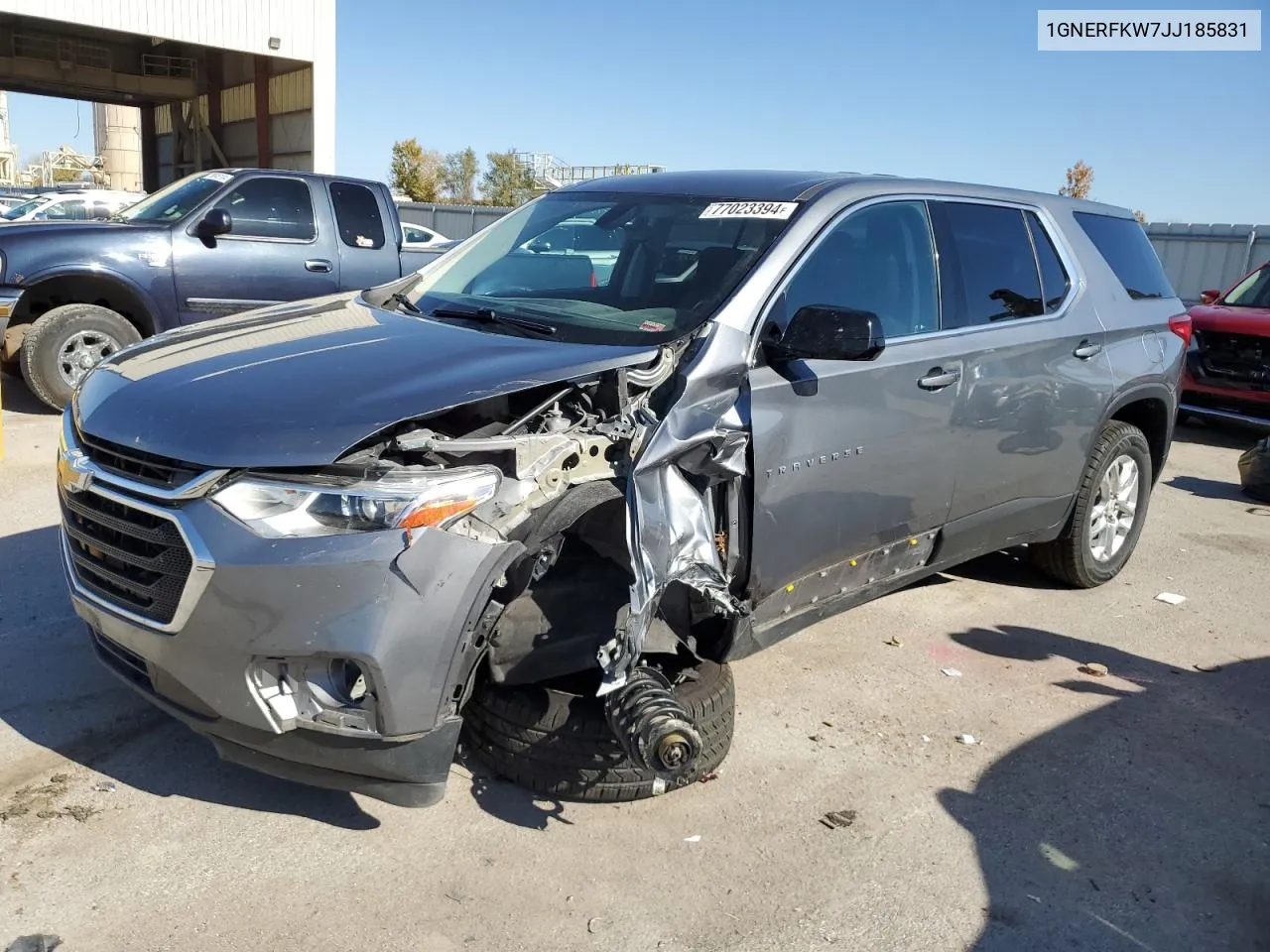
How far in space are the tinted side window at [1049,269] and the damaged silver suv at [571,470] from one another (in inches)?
0.9

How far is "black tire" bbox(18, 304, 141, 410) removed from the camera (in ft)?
25.5

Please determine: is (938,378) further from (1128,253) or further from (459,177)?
(459,177)

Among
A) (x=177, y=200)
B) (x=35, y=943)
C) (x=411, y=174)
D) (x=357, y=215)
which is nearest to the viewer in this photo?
(x=35, y=943)

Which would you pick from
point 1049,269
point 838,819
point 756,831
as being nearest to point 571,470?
point 756,831

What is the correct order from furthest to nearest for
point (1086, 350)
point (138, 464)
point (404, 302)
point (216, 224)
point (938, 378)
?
point (216, 224), point (1086, 350), point (404, 302), point (938, 378), point (138, 464)

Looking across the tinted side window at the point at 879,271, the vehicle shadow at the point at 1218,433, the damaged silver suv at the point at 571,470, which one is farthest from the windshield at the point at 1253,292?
the tinted side window at the point at 879,271

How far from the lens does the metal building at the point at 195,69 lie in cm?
1867

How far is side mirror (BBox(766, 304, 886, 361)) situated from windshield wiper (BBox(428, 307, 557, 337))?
0.75m

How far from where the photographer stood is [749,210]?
391 cm

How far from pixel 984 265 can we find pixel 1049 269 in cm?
60

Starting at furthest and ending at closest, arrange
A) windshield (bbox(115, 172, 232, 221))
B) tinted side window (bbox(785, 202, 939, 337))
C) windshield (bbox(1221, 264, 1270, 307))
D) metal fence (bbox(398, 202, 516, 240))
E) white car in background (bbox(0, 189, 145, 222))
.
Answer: metal fence (bbox(398, 202, 516, 240)) < white car in background (bbox(0, 189, 145, 222)) < windshield (bbox(1221, 264, 1270, 307)) < windshield (bbox(115, 172, 232, 221)) < tinted side window (bbox(785, 202, 939, 337))

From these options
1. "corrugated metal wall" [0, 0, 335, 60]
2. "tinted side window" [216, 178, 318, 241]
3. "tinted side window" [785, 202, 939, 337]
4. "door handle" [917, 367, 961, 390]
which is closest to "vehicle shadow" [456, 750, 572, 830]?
"tinted side window" [785, 202, 939, 337]

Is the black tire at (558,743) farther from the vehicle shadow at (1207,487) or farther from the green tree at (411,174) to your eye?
the green tree at (411,174)

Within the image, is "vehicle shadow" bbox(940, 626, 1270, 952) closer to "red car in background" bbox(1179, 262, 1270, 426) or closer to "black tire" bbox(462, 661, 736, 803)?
"black tire" bbox(462, 661, 736, 803)
